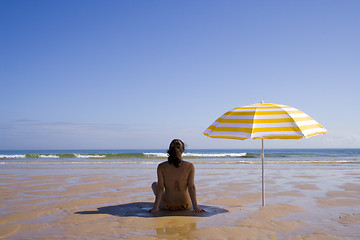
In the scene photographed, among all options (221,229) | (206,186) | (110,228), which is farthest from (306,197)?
(110,228)

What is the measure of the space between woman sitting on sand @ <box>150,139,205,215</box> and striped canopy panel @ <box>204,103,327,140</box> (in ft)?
2.68

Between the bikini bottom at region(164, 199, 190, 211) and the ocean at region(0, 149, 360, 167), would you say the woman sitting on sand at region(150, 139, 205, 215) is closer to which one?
the bikini bottom at region(164, 199, 190, 211)

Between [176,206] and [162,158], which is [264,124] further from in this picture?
[162,158]

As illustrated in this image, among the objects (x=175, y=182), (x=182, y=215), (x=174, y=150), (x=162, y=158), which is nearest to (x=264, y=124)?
(x=174, y=150)

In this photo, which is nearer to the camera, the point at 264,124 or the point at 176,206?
the point at 264,124

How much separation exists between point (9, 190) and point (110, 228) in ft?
19.4

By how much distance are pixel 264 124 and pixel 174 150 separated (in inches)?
65.7

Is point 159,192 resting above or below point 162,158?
above

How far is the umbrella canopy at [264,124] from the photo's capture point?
19.0 feet

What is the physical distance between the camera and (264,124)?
19.6ft

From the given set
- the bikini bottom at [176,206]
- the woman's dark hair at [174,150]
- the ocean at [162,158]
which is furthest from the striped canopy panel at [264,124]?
the ocean at [162,158]

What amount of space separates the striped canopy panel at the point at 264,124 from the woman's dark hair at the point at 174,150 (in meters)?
0.74

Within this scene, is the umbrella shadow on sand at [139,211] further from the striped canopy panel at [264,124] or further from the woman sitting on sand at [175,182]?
the striped canopy panel at [264,124]

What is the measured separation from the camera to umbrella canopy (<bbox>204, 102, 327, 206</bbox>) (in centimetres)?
580
